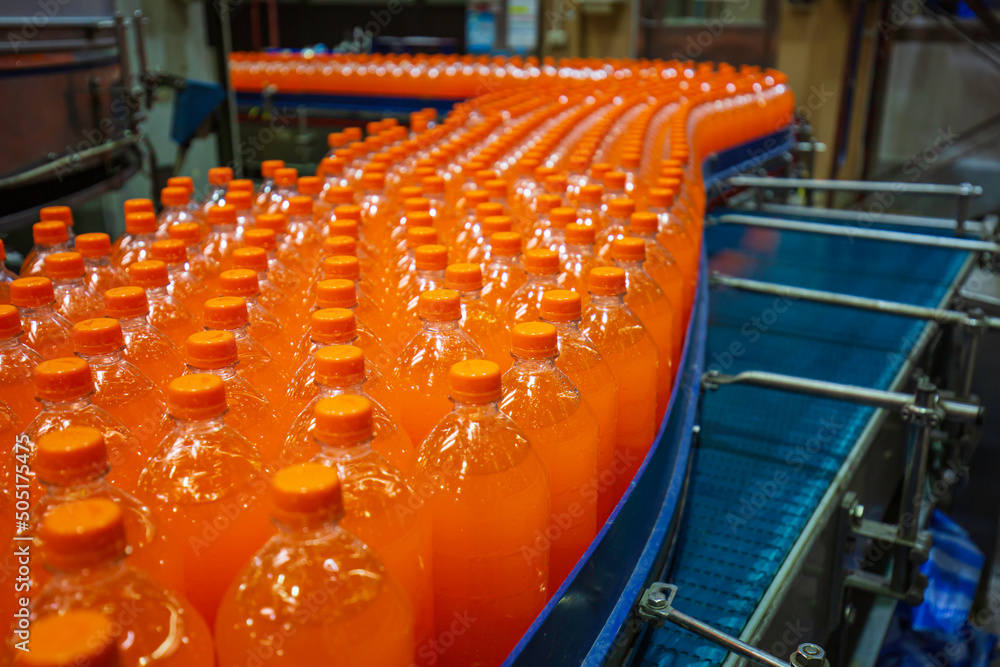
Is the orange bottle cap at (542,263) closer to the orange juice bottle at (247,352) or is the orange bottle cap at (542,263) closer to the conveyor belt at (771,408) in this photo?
the orange juice bottle at (247,352)

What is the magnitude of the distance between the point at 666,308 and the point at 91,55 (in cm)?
258

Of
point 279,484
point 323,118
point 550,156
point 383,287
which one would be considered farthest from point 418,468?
point 323,118

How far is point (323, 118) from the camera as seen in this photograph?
5.66m

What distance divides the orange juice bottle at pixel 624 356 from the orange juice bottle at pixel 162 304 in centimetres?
62

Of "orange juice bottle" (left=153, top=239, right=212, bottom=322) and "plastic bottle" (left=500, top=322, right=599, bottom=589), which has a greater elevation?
"orange juice bottle" (left=153, top=239, right=212, bottom=322)

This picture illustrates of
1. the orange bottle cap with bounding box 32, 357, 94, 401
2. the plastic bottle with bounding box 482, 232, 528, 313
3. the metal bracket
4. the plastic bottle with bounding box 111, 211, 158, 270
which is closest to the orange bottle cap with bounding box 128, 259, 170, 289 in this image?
the plastic bottle with bounding box 111, 211, 158, 270

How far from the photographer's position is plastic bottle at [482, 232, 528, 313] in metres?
1.34

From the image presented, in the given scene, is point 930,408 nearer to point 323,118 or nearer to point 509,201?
point 509,201

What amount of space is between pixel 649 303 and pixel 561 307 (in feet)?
1.32

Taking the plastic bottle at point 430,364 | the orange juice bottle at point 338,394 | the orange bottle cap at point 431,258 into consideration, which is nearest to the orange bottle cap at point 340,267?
the orange bottle cap at point 431,258

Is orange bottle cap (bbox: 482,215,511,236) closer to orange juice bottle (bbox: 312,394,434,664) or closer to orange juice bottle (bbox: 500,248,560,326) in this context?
orange juice bottle (bbox: 500,248,560,326)

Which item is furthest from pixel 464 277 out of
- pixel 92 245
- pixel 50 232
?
pixel 50 232

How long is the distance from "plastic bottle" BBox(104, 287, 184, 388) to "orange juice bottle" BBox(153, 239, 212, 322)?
214 mm

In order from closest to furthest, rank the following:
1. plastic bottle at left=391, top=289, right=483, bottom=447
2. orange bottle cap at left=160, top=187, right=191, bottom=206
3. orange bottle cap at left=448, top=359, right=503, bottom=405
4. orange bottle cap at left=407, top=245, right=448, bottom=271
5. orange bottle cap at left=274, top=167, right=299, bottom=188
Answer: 1. orange bottle cap at left=448, top=359, right=503, bottom=405
2. plastic bottle at left=391, top=289, right=483, bottom=447
3. orange bottle cap at left=407, top=245, right=448, bottom=271
4. orange bottle cap at left=160, top=187, right=191, bottom=206
5. orange bottle cap at left=274, top=167, right=299, bottom=188
